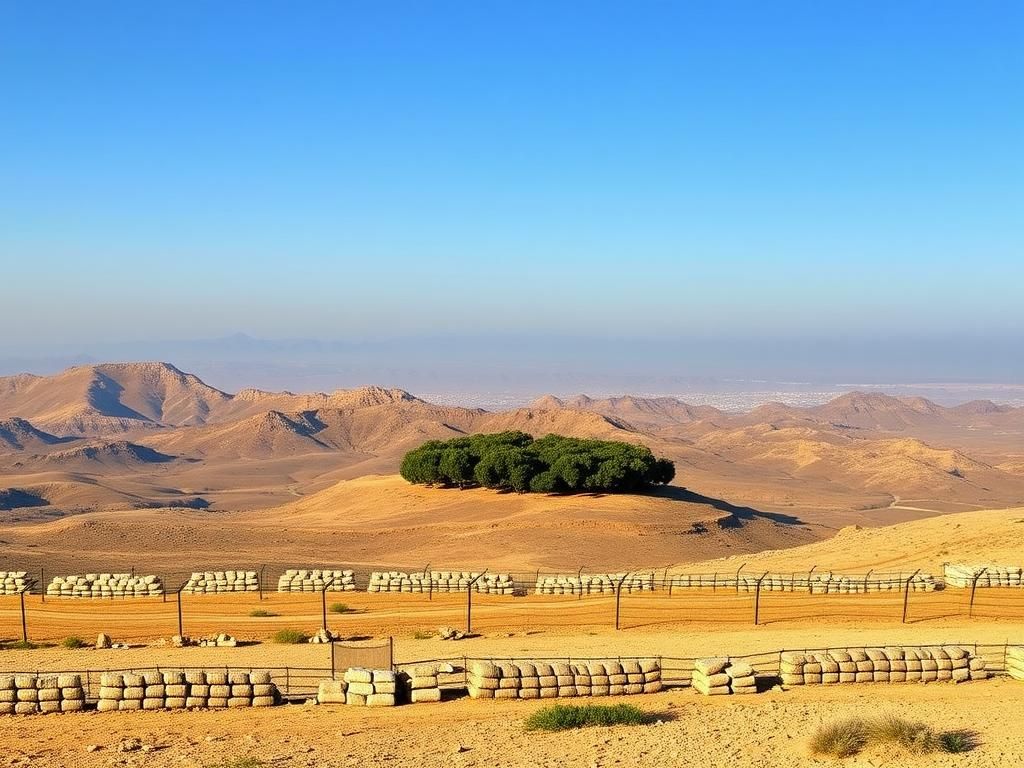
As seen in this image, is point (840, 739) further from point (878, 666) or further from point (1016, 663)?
point (1016, 663)

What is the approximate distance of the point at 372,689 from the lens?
63.2ft

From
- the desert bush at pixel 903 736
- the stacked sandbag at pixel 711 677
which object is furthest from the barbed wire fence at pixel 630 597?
the desert bush at pixel 903 736

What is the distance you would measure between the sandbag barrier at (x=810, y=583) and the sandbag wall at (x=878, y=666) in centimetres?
1183

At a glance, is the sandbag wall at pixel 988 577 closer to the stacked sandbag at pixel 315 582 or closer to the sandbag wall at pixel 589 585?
the sandbag wall at pixel 589 585

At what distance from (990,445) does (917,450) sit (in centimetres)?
5582

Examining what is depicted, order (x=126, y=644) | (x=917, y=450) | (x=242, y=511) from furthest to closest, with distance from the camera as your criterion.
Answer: (x=917, y=450)
(x=242, y=511)
(x=126, y=644)

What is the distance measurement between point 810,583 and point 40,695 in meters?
24.6

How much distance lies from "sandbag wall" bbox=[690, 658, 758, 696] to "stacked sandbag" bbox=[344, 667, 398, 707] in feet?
21.1

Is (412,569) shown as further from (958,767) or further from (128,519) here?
(958,767)

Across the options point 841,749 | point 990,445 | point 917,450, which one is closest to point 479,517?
point 841,749

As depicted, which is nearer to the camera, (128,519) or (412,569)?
(412,569)

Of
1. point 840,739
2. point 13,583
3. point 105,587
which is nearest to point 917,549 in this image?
point 840,739

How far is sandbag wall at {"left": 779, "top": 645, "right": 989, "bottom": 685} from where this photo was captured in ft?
68.1

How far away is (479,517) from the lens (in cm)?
5703
